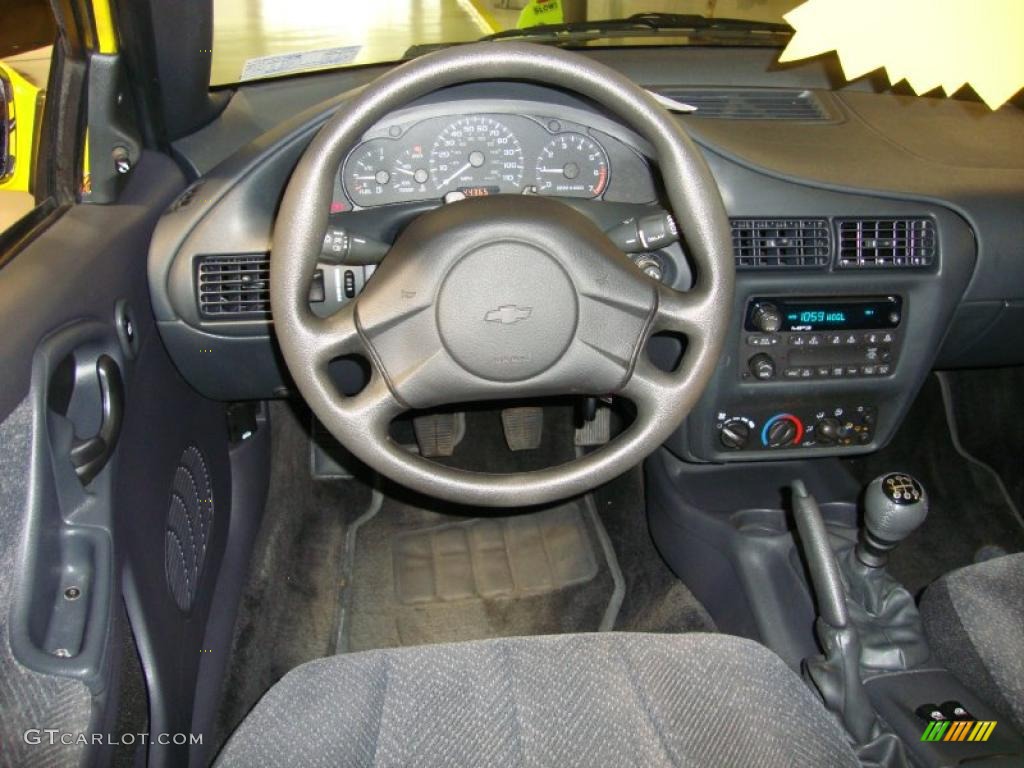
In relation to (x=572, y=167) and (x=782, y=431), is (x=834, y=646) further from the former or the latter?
(x=572, y=167)

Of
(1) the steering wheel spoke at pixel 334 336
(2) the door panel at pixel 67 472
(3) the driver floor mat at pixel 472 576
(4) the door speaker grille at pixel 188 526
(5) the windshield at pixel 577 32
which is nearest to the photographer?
(2) the door panel at pixel 67 472

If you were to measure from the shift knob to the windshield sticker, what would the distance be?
123 cm

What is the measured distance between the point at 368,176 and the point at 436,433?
2.90 ft

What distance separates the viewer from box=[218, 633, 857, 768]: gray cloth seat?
1034 millimetres

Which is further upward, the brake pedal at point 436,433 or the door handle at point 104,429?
the door handle at point 104,429

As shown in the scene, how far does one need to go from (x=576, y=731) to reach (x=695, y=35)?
1388mm

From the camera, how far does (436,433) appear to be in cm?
216

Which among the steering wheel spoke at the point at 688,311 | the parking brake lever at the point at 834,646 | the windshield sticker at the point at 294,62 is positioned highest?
the windshield sticker at the point at 294,62

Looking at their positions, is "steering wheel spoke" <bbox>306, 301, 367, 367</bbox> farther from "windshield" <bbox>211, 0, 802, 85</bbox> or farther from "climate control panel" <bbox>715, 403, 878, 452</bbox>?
"climate control panel" <bbox>715, 403, 878, 452</bbox>

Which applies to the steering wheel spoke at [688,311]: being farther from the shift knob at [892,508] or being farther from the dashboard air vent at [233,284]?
the dashboard air vent at [233,284]

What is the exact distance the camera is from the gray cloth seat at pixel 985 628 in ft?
4.01

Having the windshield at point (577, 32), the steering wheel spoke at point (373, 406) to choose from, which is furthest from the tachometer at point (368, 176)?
the steering wheel spoke at point (373, 406)

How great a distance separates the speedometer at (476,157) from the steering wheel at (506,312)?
30 centimetres

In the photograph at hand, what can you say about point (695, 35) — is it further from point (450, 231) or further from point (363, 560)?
point (363, 560)
